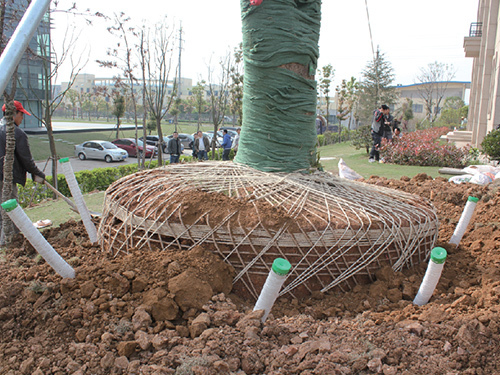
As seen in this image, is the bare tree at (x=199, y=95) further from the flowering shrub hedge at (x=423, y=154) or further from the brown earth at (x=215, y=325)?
the brown earth at (x=215, y=325)

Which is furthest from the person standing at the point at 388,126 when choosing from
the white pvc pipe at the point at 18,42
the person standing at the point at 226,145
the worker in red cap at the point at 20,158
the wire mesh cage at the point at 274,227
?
the white pvc pipe at the point at 18,42

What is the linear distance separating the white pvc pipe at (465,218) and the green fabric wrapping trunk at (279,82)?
127 cm

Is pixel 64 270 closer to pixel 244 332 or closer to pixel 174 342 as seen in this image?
pixel 174 342

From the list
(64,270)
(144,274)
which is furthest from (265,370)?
(64,270)

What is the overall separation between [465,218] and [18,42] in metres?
3.22

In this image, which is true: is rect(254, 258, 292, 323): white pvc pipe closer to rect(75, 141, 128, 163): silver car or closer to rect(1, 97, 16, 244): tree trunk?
rect(1, 97, 16, 244): tree trunk

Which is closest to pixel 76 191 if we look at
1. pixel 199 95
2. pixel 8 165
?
pixel 8 165

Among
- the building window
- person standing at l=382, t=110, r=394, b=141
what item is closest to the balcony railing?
person standing at l=382, t=110, r=394, b=141

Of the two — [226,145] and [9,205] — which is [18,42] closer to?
[9,205]

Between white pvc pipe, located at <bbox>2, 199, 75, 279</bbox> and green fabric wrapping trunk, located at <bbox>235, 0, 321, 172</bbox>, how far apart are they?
1.67 m

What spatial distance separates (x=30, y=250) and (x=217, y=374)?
2.69m

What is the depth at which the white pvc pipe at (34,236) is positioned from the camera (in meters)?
2.08

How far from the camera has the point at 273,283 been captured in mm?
1986

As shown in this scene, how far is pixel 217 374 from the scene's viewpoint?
1692 millimetres
